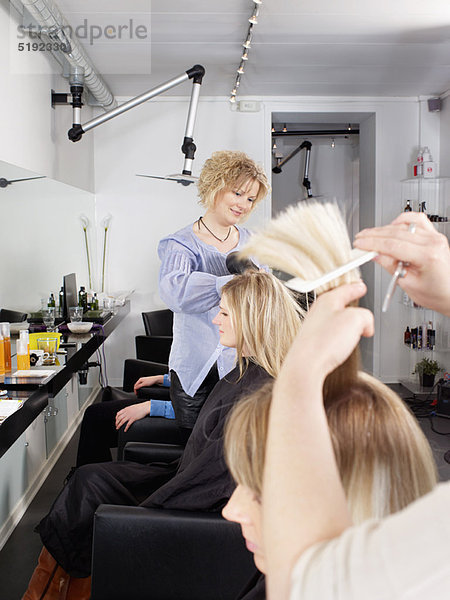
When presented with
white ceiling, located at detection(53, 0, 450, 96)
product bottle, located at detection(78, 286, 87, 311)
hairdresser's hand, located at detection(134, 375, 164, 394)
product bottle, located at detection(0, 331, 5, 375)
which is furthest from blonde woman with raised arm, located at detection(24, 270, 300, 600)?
product bottle, located at detection(78, 286, 87, 311)

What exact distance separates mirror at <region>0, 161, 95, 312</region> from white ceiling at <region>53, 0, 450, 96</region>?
1010 millimetres

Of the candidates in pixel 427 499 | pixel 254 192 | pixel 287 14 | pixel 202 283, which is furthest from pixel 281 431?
pixel 287 14

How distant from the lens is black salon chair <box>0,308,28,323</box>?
3.37m

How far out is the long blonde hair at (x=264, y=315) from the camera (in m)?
1.94

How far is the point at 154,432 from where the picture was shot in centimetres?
272

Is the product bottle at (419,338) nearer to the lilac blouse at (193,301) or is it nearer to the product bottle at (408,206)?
the product bottle at (408,206)

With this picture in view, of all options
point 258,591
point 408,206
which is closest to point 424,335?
point 408,206

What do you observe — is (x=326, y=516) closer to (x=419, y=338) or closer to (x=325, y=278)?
(x=325, y=278)

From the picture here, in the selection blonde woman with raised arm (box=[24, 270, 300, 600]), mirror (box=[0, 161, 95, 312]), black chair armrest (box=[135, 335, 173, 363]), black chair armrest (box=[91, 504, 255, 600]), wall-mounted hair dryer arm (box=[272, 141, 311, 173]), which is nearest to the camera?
black chair armrest (box=[91, 504, 255, 600])

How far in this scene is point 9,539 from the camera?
2.95 metres

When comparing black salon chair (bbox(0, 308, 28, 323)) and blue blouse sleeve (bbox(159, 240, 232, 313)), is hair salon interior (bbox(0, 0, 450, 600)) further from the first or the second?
blue blouse sleeve (bbox(159, 240, 232, 313))

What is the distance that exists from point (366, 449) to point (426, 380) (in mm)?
5397

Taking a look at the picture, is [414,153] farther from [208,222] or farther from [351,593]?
[351,593]

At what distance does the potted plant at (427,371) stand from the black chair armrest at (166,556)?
440cm
